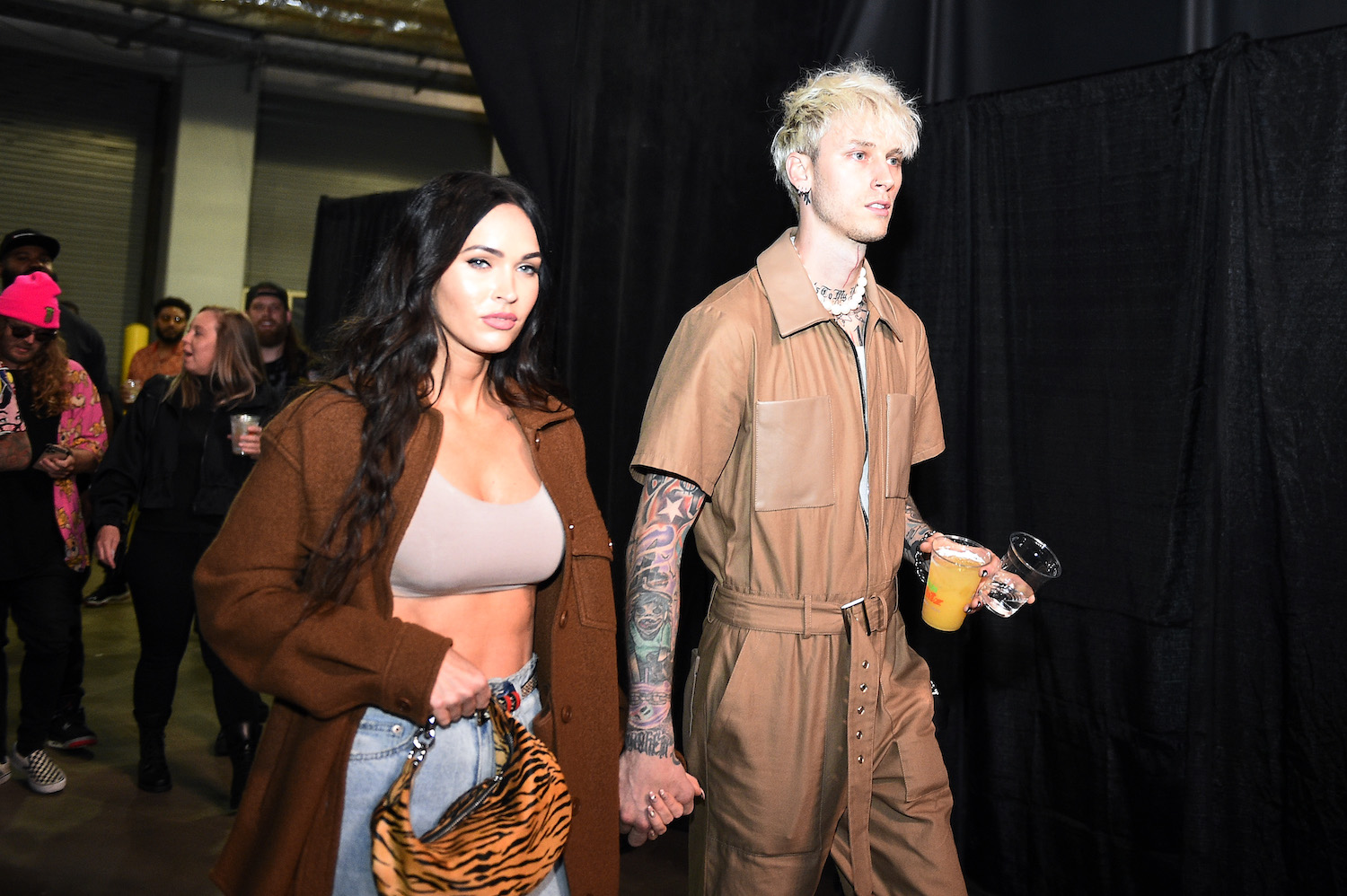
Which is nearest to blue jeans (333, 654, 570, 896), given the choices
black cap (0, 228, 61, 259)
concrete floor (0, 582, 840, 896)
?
concrete floor (0, 582, 840, 896)

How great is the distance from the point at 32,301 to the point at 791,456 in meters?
2.66

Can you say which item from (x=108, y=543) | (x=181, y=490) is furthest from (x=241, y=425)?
(x=108, y=543)

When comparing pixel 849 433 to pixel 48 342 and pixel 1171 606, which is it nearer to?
pixel 1171 606

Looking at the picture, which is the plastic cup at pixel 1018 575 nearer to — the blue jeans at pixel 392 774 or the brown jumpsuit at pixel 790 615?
the brown jumpsuit at pixel 790 615

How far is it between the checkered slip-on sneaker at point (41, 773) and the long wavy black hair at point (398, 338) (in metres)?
2.77

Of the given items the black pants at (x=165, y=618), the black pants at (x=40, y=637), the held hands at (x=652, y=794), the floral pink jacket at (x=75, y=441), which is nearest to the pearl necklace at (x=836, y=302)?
the held hands at (x=652, y=794)

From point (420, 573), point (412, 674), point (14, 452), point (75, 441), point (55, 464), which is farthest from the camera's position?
point (75, 441)

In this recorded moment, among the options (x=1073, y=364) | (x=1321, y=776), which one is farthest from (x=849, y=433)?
(x=1321, y=776)

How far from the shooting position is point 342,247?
6.14 meters

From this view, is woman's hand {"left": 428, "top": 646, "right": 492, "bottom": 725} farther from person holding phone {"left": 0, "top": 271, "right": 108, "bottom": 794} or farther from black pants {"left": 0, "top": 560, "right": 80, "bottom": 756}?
black pants {"left": 0, "top": 560, "right": 80, "bottom": 756}

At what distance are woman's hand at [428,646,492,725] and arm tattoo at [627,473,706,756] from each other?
424 millimetres

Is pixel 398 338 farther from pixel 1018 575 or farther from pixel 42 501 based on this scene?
pixel 42 501

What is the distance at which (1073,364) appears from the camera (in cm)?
285

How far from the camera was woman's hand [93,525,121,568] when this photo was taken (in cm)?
352
